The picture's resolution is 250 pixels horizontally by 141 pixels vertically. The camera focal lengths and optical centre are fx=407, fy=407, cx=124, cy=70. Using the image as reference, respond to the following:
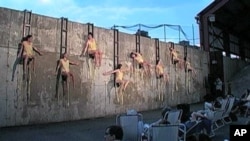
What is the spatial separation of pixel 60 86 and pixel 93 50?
252cm

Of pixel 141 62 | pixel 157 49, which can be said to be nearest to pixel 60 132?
pixel 141 62

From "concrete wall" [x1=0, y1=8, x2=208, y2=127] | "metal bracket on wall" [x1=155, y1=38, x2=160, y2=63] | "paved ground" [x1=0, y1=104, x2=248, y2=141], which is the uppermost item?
"metal bracket on wall" [x1=155, y1=38, x2=160, y2=63]

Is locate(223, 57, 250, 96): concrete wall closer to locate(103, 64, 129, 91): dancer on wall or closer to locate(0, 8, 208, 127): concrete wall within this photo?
locate(0, 8, 208, 127): concrete wall

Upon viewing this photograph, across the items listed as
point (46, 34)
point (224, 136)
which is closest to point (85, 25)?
point (46, 34)

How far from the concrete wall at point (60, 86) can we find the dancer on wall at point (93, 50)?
234mm

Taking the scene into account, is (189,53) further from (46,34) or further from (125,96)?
(46,34)

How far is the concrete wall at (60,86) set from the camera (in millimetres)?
13500

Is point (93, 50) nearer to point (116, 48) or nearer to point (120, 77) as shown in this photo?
point (116, 48)

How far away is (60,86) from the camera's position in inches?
595

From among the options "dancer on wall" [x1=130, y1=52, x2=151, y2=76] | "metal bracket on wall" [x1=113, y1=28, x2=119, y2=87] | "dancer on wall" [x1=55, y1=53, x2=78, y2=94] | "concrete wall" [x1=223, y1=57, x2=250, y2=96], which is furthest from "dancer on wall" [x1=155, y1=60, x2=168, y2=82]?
"concrete wall" [x1=223, y1=57, x2=250, y2=96]

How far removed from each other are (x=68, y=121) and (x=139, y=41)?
22.5 ft

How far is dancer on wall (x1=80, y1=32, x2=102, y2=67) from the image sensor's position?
1664 centimetres

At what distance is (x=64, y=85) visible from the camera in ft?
50.1

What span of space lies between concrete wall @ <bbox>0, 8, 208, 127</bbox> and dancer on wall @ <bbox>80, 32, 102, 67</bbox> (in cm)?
23
